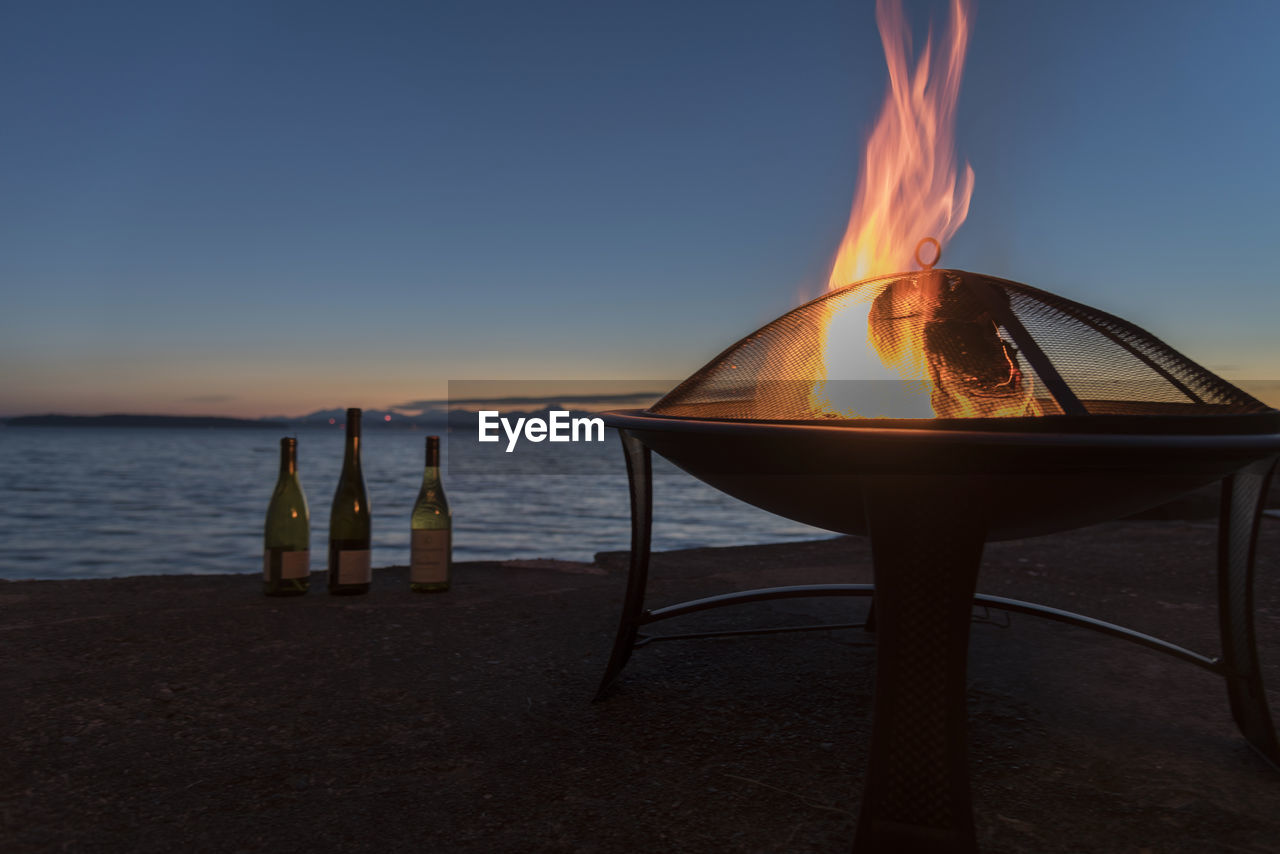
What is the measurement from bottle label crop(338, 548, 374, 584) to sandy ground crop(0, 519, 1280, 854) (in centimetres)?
10

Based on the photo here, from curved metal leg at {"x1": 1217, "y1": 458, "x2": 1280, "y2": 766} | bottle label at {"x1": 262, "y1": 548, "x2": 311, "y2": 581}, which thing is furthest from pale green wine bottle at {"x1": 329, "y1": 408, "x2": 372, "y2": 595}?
curved metal leg at {"x1": 1217, "y1": 458, "x2": 1280, "y2": 766}

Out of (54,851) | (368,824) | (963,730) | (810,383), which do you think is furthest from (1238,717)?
(54,851)

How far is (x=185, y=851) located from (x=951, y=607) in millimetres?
1285

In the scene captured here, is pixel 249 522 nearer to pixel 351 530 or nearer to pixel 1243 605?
pixel 351 530

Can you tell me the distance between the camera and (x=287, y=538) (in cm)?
321

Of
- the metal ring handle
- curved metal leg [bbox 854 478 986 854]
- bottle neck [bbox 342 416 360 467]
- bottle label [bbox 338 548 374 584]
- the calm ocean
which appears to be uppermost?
the metal ring handle

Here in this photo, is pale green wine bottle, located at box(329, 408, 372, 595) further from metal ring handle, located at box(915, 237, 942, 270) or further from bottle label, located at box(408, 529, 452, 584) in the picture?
metal ring handle, located at box(915, 237, 942, 270)

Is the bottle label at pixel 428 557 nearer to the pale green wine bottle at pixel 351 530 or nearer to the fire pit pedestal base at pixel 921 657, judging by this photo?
the pale green wine bottle at pixel 351 530

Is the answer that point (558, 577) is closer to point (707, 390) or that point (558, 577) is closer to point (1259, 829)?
point (707, 390)

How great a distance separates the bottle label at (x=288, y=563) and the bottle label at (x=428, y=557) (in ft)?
1.35

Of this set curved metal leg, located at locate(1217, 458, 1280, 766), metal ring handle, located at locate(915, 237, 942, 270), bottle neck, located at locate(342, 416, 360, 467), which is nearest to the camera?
curved metal leg, located at locate(1217, 458, 1280, 766)

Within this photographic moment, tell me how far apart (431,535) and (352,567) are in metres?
0.33

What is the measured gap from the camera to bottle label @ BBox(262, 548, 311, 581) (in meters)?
3.10

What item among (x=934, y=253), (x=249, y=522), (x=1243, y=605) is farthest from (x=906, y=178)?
(x=249, y=522)
